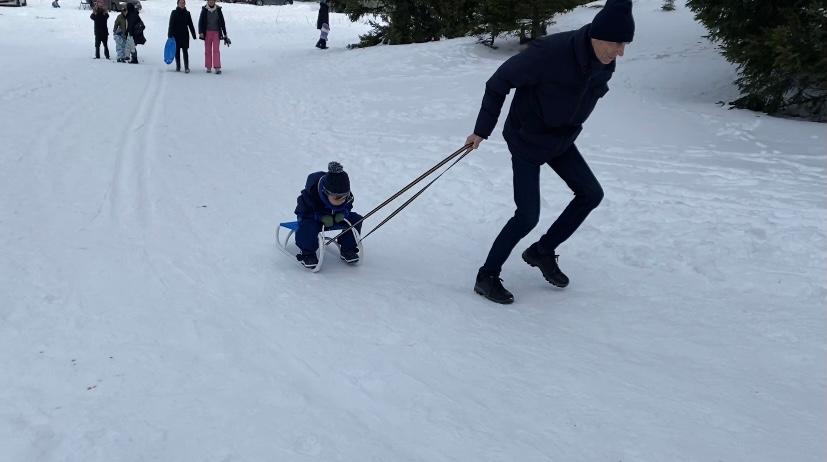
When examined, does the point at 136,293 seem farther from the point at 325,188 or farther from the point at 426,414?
the point at 426,414

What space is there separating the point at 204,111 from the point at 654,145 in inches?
278

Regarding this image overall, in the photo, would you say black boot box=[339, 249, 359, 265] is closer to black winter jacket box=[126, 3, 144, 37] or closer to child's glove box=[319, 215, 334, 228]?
child's glove box=[319, 215, 334, 228]

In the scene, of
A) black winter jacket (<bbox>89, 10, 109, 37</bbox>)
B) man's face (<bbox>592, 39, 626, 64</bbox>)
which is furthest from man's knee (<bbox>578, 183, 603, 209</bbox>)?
black winter jacket (<bbox>89, 10, 109, 37</bbox>)

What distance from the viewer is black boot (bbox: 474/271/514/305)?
440 centimetres

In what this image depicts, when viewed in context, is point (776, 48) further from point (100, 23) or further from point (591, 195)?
point (100, 23)

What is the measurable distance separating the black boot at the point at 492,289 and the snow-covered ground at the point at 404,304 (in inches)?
3.0

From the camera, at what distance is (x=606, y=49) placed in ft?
12.0

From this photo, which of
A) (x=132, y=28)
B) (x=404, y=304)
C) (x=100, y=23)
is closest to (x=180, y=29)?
(x=132, y=28)

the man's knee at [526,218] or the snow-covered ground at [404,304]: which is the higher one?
the man's knee at [526,218]

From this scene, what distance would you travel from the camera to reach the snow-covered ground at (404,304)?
2807 millimetres

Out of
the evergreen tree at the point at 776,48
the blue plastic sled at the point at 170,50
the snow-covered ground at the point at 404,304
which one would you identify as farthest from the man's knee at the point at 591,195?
the blue plastic sled at the point at 170,50

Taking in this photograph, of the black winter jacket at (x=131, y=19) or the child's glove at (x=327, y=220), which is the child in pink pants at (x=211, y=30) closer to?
the black winter jacket at (x=131, y=19)

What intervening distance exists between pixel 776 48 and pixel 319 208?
6478mm

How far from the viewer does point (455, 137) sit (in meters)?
9.31
